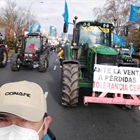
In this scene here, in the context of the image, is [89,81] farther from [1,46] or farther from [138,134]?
[1,46]

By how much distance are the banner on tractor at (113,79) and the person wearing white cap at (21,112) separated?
440cm

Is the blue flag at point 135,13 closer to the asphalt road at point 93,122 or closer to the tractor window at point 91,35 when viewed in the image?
the tractor window at point 91,35

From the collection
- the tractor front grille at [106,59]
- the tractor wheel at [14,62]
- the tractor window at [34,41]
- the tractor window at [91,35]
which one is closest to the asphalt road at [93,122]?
the tractor front grille at [106,59]

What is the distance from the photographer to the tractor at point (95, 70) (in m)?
5.98

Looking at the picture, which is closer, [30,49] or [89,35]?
[89,35]

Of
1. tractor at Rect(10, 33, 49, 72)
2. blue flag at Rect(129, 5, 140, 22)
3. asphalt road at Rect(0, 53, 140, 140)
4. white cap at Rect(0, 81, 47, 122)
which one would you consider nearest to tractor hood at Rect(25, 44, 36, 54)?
tractor at Rect(10, 33, 49, 72)

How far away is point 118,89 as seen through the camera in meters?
5.98

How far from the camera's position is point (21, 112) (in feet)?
5.03

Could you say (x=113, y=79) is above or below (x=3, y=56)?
above

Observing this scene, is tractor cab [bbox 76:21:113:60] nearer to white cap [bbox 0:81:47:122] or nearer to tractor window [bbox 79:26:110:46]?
tractor window [bbox 79:26:110:46]

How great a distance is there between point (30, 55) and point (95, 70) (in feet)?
27.8

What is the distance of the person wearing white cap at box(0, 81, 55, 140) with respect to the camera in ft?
4.99

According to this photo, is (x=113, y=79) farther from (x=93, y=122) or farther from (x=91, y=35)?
(x=91, y=35)

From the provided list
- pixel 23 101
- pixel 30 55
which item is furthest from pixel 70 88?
pixel 30 55
